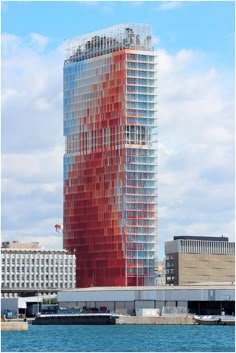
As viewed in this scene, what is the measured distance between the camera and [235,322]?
19700 cm

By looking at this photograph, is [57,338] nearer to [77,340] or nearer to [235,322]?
[77,340]

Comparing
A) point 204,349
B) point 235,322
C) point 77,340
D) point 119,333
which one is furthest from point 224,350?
point 235,322

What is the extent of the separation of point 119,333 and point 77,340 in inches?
977

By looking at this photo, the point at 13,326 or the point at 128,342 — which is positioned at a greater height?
the point at 13,326

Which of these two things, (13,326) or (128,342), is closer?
(128,342)

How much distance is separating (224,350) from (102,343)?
2396 cm

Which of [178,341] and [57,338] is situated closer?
[178,341]

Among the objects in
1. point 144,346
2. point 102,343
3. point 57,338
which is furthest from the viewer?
point 57,338

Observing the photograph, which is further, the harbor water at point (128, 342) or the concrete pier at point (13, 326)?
the concrete pier at point (13, 326)

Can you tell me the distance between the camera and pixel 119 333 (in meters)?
173

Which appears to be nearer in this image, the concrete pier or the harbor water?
the harbor water

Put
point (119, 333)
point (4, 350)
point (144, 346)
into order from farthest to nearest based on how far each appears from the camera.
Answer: point (119, 333)
point (144, 346)
point (4, 350)

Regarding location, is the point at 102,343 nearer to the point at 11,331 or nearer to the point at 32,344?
the point at 32,344

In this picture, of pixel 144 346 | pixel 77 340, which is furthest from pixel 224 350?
pixel 77 340
